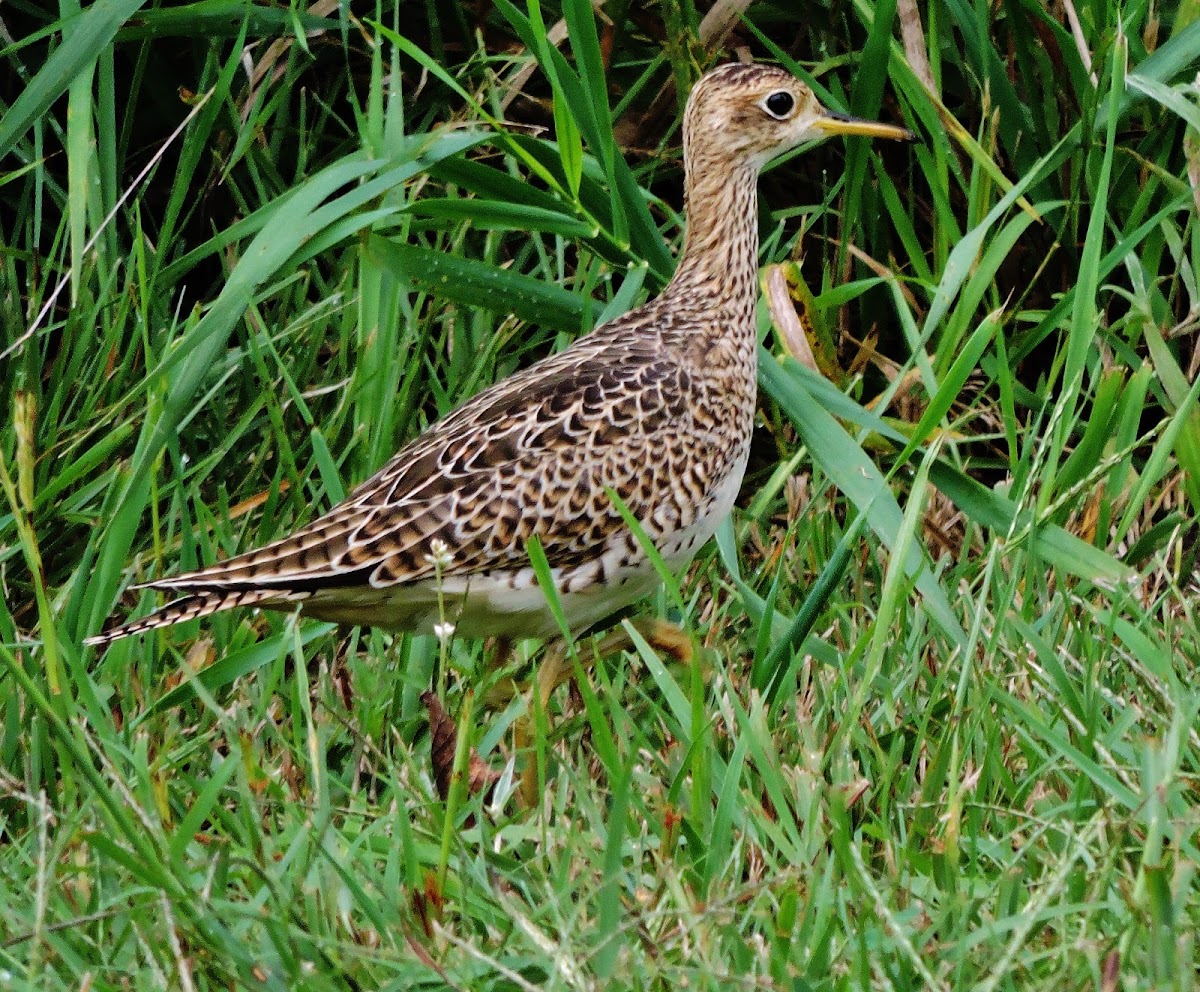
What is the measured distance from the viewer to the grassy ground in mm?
2480

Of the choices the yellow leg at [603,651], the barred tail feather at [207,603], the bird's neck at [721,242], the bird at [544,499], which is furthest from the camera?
the bird's neck at [721,242]

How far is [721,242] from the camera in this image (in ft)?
14.1

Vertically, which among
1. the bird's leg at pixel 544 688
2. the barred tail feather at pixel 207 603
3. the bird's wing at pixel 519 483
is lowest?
the bird's leg at pixel 544 688

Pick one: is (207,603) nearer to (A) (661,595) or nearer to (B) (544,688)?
(B) (544,688)

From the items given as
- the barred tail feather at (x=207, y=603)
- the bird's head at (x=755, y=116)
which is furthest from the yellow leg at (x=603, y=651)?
the bird's head at (x=755, y=116)

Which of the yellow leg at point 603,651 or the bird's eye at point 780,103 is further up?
the bird's eye at point 780,103

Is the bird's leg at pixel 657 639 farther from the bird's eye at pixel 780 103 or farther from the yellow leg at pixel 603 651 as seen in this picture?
the bird's eye at pixel 780 103

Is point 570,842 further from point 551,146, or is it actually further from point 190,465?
point 190,465

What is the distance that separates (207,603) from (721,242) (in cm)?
Answer: 143

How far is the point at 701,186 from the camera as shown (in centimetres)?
437

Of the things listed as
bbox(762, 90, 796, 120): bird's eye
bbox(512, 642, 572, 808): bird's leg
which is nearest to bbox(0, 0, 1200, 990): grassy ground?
bbox(512, 642, 572, 808): bird's leg

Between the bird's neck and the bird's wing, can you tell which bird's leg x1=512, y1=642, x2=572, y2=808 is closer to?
the bird's wing

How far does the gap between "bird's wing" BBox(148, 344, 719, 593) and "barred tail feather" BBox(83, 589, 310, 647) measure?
3 cm

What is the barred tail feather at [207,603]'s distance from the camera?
3.46 metres
